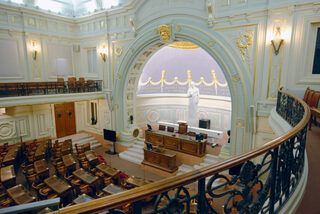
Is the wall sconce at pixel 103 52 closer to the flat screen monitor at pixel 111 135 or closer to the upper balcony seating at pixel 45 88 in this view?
the upper balcony seating at pixel 45 88

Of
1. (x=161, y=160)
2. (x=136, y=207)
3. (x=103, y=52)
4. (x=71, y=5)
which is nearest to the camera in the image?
(x=136, y=207)

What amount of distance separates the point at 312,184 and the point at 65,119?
548 inches

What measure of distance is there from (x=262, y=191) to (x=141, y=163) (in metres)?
8.30

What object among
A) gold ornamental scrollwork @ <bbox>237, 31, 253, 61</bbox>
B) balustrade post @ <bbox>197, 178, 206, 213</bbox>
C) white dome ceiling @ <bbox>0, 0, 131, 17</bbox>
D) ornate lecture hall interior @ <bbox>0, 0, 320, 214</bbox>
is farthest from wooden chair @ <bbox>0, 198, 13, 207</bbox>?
white dome ceiling @ <bbox>0, 0, 131, 17</bbox>

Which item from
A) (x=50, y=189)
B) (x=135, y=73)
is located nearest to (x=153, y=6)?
(x=135, y=73)

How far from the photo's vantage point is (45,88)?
976cm

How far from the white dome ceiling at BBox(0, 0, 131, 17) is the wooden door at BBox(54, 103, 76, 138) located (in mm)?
5950

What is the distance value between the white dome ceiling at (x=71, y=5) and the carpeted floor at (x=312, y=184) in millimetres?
10842

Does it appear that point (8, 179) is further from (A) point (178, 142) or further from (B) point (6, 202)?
(A) point (178, 142)

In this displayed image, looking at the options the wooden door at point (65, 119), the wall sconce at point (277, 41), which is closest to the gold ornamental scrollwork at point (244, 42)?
the wall sconce at point (277, 41)

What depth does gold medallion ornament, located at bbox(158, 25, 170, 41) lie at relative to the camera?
9.04 m

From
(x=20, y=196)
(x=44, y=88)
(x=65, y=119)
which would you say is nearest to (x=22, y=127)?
(x=65, y=119)

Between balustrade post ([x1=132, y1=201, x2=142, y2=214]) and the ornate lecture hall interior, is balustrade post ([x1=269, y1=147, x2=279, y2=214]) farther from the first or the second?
balustrade post ([x1=132, y1=201, x2=142, y2=214])

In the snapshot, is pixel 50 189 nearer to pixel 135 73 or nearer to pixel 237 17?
pixel 135 73
